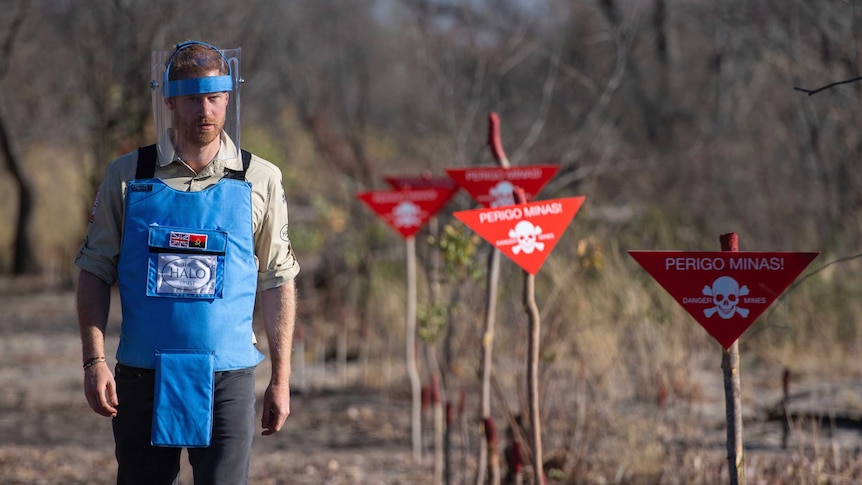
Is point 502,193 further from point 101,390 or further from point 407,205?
point 101,390

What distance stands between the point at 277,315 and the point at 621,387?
3.99 m

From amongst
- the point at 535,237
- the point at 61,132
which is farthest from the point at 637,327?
the point at 61,132

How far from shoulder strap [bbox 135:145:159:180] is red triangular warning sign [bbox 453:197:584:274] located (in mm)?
1216

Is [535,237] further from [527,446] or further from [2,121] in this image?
[2,121]

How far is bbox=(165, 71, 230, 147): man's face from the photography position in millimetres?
3100

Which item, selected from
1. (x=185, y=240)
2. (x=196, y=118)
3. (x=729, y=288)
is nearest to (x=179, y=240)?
(x=185, y=240)

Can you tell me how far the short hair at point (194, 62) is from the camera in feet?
10.2

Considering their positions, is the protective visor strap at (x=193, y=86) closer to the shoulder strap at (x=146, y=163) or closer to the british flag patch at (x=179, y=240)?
the shoulder strap at (x=146, y=163)

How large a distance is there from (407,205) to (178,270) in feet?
10.1

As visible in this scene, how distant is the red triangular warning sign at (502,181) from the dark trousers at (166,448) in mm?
1793

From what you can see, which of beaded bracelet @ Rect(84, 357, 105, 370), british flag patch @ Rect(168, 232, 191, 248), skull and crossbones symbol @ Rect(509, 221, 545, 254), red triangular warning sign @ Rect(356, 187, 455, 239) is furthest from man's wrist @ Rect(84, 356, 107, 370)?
red triangular warning sign @ Rect(356, 187, 455, 239)

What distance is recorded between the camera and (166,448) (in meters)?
3.12

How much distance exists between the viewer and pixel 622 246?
9047mm

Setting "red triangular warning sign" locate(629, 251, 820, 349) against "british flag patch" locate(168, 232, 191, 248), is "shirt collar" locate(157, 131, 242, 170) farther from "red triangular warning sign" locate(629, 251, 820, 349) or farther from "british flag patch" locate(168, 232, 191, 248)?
"red triangular warning sign" locate(629, 251, 820, 349)
